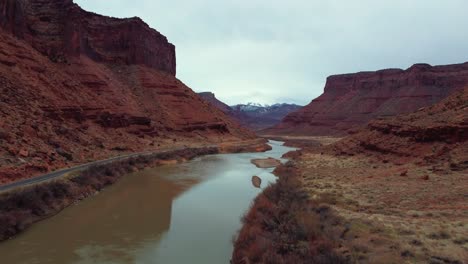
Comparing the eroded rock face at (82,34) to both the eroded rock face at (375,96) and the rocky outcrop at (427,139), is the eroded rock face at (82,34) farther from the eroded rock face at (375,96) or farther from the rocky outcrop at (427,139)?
the eroded rock face at (375,96)

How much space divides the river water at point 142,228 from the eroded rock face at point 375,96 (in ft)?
303

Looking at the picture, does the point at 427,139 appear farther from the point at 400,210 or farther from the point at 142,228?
the point at 142,228

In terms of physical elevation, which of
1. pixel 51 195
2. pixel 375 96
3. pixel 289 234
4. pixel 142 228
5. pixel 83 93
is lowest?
pixel 142 228

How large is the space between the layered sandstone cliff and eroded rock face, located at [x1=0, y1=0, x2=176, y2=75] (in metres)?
0.12

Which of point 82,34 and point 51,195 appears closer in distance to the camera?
point 51,195

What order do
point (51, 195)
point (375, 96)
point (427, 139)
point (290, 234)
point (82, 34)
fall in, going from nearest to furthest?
1. point (290, 234)
2. point (51, 195)
3. point (427, 139)
4. point (82, 34)
5. point (375, 96)

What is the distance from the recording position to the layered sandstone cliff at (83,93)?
2723cm

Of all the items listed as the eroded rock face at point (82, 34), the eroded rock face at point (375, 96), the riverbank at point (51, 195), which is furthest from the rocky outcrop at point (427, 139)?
the eroded rock face at point (375, 96)

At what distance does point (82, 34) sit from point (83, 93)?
1840 centimetres

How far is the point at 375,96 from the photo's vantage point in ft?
400

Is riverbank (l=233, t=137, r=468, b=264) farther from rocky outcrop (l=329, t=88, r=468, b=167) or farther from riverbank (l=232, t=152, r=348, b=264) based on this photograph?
rocky outcrop (l=329, t=88, r=468, b=167)

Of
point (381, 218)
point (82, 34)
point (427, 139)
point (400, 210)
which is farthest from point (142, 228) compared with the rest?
point (82, 34)

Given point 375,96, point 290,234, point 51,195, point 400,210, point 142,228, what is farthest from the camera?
point 375,96

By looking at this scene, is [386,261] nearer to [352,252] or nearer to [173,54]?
[352,252]
